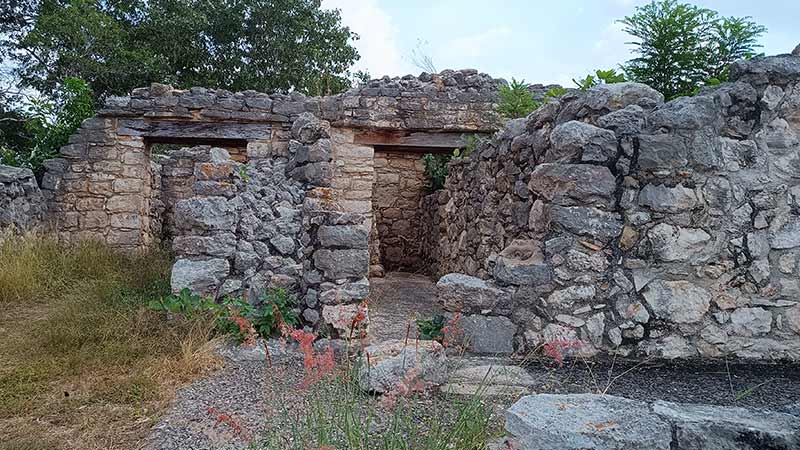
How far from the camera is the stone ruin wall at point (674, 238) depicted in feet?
10.2

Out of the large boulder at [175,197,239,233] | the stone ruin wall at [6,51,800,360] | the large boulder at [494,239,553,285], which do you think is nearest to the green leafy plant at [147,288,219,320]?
the stone ruin wall at [6,51,800,360]

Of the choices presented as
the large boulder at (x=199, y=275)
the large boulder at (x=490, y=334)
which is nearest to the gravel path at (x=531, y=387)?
the large boulder at (x=490, y=334)

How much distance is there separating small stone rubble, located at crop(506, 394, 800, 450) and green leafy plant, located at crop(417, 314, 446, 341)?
5.30 feet

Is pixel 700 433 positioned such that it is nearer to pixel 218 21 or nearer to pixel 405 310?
pixel 405 310

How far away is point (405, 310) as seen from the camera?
5.69 m

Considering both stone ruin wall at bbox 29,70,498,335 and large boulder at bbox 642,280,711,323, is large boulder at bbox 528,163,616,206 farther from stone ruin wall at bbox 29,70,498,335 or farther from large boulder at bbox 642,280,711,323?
stone ruin wall at bbox 29,70,498,335

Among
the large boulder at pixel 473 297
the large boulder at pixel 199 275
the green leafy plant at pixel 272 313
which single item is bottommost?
the green leafy plant at pixel 272 313

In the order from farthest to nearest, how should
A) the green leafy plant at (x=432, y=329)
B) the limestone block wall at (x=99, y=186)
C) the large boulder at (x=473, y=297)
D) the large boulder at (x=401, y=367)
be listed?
the limestone block wall at (x=99, y=186) → the green leafy plant at (x=432, y=329) → the large boulder at (x=473, y=297) → the large boulder at (x=401, y=367)

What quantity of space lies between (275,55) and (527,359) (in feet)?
41.1

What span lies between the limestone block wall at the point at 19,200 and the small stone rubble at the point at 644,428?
6736 millimetres

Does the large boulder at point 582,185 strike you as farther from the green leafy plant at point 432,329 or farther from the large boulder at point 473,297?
the green leafy plant at point 432,329

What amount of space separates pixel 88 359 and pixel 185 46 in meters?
12.0

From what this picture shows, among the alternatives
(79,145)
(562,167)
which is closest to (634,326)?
(562,167)

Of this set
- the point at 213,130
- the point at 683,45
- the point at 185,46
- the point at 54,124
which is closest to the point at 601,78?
the point at 683,45
